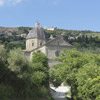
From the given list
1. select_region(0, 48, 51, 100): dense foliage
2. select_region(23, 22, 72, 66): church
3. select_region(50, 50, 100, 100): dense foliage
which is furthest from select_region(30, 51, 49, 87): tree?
select_region(23, 22, 72, 66): church

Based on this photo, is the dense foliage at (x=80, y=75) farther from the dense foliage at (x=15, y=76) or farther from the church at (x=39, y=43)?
the church at (x=39, y=43)

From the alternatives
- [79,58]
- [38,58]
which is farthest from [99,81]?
[38,58]

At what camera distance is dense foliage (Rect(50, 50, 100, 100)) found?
17263 millimetres

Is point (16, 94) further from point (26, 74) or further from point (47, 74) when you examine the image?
point (47, 74)

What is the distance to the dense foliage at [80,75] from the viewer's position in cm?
1726

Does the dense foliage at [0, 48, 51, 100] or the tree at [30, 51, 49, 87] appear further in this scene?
the tree at [30, 51, 49, 87]

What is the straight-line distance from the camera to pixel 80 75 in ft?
59.5

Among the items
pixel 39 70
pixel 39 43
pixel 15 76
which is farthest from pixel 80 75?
pixel 39 43

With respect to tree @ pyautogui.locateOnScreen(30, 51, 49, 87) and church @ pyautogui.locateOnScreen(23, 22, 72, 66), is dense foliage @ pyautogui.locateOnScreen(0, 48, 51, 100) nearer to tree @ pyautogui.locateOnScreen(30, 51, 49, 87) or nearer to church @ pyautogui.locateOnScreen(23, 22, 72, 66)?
tree @ pyautogui.locateOnScreen(30, 51, 49, 87)

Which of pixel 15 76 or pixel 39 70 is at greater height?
pixel 15 76

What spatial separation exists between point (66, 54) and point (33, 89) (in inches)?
260

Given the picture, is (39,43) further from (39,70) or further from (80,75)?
(80,75)

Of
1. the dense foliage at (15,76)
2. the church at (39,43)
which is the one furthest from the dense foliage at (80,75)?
the church at (39,43)

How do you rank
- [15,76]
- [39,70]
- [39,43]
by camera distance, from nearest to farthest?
[15,76] → [39,70] → [39,43]
